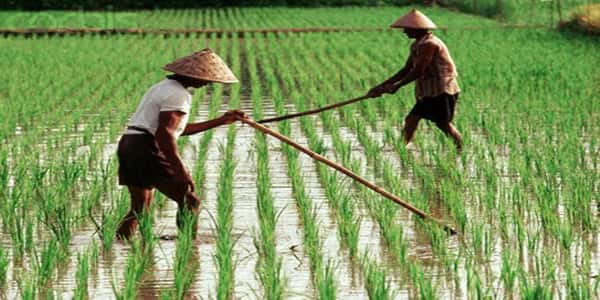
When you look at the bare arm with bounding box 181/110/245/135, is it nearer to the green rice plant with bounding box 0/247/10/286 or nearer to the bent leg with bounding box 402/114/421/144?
the green rice plant with bounding box 0/247/10/286

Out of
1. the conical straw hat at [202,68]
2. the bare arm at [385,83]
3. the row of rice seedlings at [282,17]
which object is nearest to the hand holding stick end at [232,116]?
the conical straw hat at [202,68]

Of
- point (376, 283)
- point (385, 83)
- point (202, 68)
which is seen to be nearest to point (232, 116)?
point (202, 68)

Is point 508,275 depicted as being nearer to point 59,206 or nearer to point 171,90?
point 171,90

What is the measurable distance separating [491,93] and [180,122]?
22.4 ft

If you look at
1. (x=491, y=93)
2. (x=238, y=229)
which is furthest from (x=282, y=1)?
(x=238, y=229)

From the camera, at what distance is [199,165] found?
276 inches

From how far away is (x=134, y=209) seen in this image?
529 cm

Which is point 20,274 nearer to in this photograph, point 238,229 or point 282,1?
point 238,229

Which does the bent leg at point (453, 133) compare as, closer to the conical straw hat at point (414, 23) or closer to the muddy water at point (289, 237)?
the conical straw hat at point (414, 23)

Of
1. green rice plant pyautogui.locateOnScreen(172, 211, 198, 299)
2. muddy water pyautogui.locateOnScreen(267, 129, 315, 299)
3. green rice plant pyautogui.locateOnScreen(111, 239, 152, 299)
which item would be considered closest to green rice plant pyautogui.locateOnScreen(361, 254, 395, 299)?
muddy water pyautogui.locateOnScreen(267, 129, 315, 299)

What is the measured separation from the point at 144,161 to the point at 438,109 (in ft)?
10.7

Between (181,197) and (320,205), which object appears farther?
(320,205)

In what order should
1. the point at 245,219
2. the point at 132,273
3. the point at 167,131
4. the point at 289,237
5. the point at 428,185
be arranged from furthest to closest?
the point at 428,185 → the point at 245,219 → the point at 289,237 → the point at 167,131 → the point at 132,273

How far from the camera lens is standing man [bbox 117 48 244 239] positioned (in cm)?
502
